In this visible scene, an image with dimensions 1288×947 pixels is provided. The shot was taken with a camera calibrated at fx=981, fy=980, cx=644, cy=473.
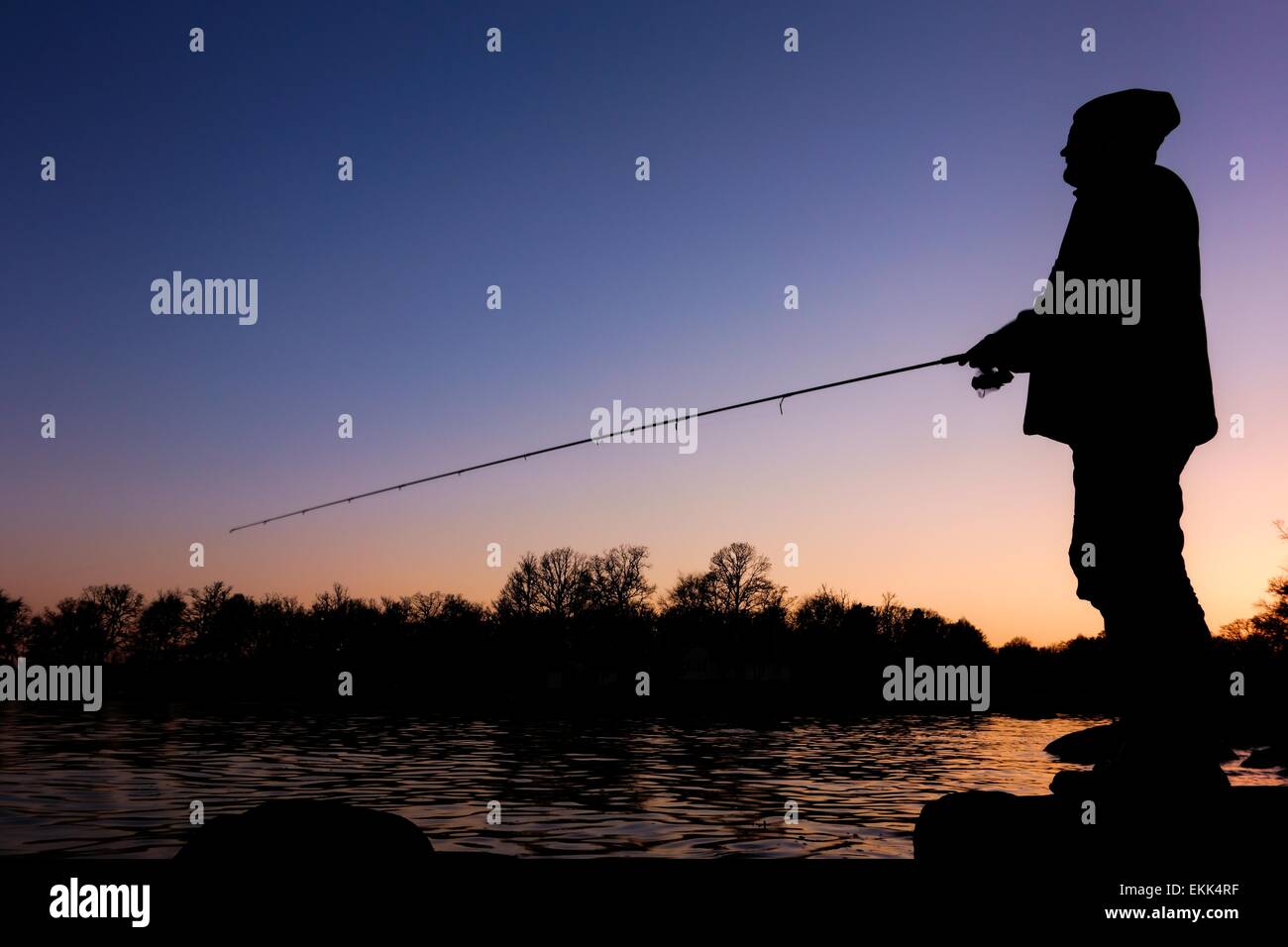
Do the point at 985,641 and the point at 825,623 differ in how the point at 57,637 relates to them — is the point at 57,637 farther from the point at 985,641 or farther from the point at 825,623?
the point at 985,641

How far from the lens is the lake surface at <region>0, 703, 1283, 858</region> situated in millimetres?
13500

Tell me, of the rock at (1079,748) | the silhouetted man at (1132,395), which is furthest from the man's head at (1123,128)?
the rock at (1079,748)

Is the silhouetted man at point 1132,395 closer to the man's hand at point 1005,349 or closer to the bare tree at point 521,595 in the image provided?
the man's hand at point 1005,349

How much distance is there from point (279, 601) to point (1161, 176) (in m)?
124

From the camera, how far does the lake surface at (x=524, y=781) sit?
13.5 metres

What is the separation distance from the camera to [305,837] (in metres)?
4.43

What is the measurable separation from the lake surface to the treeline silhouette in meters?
43.3

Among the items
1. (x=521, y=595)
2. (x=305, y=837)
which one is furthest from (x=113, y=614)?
(x=305, y=837)

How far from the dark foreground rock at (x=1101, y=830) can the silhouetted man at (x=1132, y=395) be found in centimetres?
41

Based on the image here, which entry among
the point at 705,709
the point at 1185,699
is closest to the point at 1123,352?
the point at 1185,699

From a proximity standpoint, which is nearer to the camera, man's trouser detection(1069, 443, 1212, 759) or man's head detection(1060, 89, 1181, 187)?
man's trouser detection(1069, 443, 1212, 759)

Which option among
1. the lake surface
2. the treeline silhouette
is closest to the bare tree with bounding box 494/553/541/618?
the treeline silhouette

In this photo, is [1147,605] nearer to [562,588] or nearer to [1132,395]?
[1132,395]

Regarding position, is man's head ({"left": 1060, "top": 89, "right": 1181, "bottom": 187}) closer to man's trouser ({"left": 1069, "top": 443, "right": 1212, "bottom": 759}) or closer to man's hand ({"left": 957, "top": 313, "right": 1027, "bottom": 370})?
man's hand ({"left": 957, "top": 313, "right": 1027, "bottom": 370})
